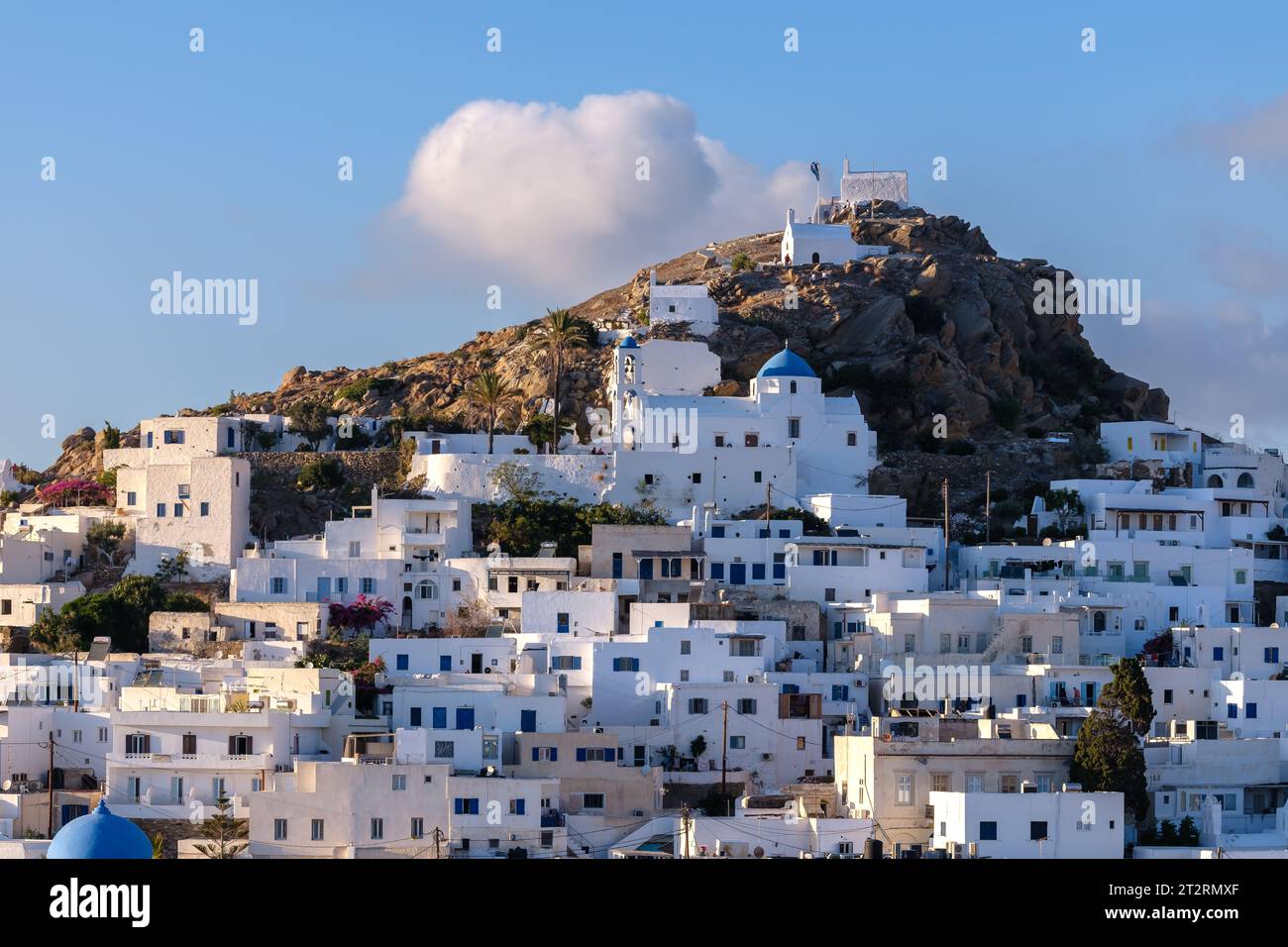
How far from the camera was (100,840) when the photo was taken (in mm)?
34281

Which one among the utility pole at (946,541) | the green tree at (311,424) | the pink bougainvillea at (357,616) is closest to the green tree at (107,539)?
the green tree at (311,424)

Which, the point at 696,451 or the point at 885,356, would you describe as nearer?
the point at 696,451

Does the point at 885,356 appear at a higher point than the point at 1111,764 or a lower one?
higher

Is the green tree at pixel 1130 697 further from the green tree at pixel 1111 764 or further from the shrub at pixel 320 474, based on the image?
the shrub at pixel 320 474

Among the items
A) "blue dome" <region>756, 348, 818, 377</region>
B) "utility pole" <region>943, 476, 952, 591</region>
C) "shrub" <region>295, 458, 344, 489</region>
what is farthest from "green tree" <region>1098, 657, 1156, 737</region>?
"shrub" <region>295, 458, 344, 489</region>

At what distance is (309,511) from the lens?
63750 millimetres

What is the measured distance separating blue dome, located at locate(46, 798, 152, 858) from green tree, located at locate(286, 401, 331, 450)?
3311 cm

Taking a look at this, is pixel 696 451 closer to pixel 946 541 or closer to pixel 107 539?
pixel 946 541

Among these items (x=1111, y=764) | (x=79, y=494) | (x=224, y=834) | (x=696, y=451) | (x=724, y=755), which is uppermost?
(x=696, y=451)

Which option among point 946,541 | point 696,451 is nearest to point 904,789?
point 946,541

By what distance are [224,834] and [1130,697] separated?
18448mm

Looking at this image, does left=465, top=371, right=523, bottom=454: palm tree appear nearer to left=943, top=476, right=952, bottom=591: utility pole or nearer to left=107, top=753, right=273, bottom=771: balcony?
left=943, top=476, right=952, bottom=591: utility pole

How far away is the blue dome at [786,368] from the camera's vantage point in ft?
213

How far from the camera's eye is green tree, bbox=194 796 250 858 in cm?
4331
